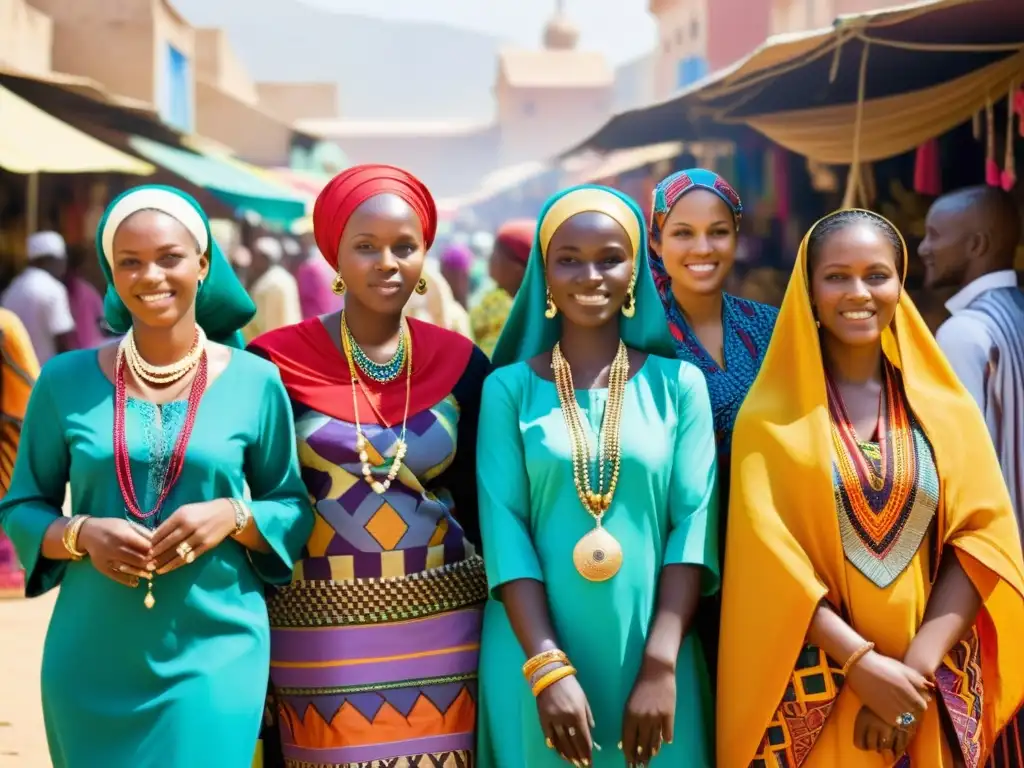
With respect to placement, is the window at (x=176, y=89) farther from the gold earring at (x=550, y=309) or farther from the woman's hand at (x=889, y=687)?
the woman's hand at (x=889, y=687)

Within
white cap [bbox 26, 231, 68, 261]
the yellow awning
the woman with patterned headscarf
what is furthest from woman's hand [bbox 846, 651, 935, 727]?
white cap [bbox 26, 231, 68, 261]

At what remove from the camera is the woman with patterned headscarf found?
3484mm

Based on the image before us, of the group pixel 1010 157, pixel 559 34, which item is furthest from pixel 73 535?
pixel 559 34

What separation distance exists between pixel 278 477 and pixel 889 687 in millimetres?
1556

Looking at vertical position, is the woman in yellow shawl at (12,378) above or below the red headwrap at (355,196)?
below

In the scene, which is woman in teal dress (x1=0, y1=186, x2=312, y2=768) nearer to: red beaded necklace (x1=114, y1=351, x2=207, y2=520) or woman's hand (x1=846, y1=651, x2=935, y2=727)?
red beaded necklace (x1=114, y1=351, x2=207, y2=520)

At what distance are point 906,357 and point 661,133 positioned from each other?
899cm

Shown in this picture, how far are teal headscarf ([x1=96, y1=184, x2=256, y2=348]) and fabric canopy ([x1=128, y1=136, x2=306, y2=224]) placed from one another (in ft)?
29.6

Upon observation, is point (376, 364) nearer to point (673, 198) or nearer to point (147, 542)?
point (147, 542)

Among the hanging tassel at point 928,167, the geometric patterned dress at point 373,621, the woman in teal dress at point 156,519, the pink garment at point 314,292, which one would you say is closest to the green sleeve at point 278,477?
the woman in teal dress at point 156,519

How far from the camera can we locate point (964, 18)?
6180mm

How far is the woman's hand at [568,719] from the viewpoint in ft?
8.95

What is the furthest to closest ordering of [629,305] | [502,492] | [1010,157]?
[1010,157] < [629,305] < [502,492]

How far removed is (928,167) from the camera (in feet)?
26.5
